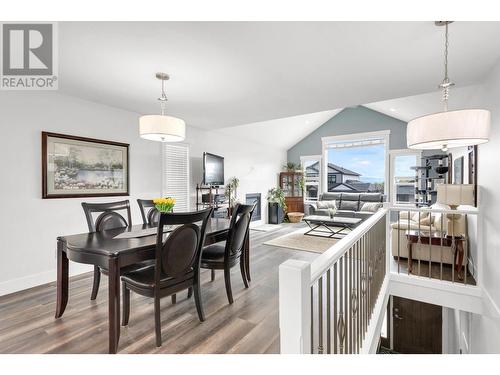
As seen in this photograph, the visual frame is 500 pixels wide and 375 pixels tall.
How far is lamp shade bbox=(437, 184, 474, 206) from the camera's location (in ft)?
9.95

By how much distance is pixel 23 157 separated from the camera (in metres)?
3.01

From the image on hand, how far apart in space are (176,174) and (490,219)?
4.67 meters

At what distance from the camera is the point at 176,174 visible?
16.3 ft

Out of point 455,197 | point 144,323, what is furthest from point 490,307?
point 144,323

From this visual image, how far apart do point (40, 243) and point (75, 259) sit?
1723mm

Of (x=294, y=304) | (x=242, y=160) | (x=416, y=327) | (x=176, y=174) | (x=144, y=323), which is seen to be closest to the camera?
(x=294, y=304)

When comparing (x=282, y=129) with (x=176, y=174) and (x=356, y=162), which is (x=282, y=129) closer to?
(x=356, y=162)

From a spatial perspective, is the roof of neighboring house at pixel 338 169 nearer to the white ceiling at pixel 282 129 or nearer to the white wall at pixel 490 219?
the white ceiling at pixel 282 129

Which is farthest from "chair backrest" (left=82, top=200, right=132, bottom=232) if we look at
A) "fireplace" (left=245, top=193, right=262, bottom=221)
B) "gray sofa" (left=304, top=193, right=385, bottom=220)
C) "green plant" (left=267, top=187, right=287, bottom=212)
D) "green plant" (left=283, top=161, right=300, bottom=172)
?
"green plant" (left=283, top=161, right=300, bottom=172)

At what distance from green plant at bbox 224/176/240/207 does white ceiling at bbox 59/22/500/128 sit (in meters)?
3.05

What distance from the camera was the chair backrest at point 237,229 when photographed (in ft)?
8.96

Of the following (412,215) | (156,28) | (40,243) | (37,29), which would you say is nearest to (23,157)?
(40,243)

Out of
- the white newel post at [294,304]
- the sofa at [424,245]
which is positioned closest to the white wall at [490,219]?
the sofa at [424,245]

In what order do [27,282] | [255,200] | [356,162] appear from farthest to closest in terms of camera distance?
1. [356,162]
2. [255,200]
3. [27,282]
